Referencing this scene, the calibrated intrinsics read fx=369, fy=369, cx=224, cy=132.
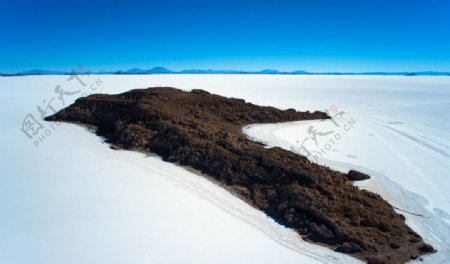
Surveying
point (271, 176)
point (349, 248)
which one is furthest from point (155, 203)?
point (349, 248)

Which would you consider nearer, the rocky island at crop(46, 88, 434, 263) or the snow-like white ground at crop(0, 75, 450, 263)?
the snow-like white ground at crop(0, 75, 450, 263)

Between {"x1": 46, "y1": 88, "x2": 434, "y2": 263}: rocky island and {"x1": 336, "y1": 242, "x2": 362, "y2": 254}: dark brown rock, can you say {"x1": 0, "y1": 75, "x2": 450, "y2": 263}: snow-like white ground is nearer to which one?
{"x1": 336, "y1": 242, "x2": 362, "y2": 254}: dark brown rock

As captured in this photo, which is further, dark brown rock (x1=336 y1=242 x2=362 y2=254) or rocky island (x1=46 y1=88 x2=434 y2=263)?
rocky island (x1=46 y1=88 x2=434 y2=263)

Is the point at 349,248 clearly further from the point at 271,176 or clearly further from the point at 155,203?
the point at 155,203

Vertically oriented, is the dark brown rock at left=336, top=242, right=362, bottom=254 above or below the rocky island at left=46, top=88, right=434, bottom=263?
below

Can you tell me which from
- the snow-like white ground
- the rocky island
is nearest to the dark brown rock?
the rocky island

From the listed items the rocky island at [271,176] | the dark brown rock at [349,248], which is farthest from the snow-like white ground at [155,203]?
the rocky island at [271,176]

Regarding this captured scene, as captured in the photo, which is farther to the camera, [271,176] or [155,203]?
[271,176]

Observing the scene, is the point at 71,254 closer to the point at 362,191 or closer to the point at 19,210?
the point at 19,210

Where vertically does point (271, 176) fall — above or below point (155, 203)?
above

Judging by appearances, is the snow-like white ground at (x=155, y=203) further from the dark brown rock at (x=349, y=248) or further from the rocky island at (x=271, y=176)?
the rocky island at (x=271, y=176)
